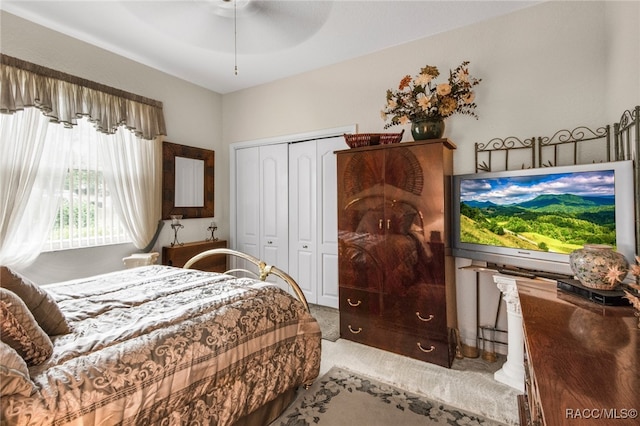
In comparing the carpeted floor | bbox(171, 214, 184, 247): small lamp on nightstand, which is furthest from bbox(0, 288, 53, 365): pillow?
bbox(171, 214, 184, 247): small lamp on nightstand

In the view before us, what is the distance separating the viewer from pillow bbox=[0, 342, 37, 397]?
831 millimetres

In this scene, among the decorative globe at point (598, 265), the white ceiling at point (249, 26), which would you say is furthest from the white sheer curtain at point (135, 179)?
the decorative globe at point (598, 265)

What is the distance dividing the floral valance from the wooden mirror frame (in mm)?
270

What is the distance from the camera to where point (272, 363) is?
Result: 1667 mm

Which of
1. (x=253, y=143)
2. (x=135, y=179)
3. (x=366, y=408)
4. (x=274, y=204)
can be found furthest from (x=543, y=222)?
(x=135, y=179)

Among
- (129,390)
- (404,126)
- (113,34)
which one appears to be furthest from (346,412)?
(113,34)

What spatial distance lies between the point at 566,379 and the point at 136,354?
1377mm

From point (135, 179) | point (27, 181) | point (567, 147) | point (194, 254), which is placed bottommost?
point (194, 254)

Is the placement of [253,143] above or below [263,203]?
above

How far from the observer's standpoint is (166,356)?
1.20m

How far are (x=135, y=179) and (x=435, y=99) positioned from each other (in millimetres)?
3081

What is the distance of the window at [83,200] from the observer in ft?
8.91

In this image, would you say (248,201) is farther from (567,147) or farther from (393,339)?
(567,147)

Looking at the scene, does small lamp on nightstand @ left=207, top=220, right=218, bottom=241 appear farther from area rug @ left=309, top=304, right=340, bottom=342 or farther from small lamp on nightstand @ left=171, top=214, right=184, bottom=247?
area rug @ left=309, top=304, right=340, bottom=342
